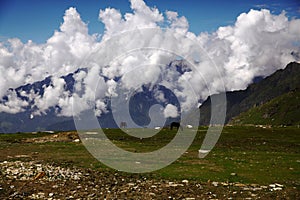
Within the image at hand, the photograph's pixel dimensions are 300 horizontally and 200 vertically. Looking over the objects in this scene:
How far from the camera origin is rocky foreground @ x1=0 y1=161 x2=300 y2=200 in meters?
23.7

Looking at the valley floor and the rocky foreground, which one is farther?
the valley floor

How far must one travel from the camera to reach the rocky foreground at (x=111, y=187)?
23.7 meters

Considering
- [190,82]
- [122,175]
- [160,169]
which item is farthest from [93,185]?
[190,82]

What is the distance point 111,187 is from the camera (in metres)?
25.9

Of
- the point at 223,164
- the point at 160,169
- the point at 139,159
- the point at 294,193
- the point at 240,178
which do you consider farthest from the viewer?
the point at 139,159

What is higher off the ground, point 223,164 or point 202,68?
point 202,68

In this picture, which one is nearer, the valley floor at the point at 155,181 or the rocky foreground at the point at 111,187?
the rocky foreground at the point at 111,187

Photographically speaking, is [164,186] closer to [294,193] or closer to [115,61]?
[294,193]

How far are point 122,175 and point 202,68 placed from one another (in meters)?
11.7

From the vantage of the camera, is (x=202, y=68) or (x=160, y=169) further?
(x=160, y=169)

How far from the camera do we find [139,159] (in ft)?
133

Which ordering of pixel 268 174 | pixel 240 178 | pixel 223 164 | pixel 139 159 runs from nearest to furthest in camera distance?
pixel 240 178 → pixel 268 174 → pixel 223 164 → pixel 139 159

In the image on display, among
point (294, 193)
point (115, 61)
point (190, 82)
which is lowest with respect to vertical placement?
point (294, 193)

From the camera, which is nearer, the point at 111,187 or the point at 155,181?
the point at 111,187
